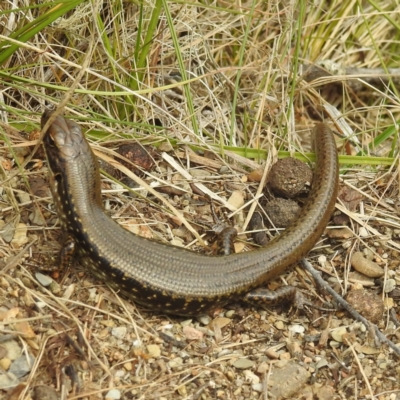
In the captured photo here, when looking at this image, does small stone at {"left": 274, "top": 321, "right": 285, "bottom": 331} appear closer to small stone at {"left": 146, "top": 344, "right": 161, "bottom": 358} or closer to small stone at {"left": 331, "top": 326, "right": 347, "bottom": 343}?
small stone at {"left": 331, "top": 326, "right": 347, "bottom": 343}

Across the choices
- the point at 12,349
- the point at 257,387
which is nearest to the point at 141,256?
the point at 12,349

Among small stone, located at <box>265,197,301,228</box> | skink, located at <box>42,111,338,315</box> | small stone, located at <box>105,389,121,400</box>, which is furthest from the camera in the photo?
small stone, located at <box>265,197,301,228</box>

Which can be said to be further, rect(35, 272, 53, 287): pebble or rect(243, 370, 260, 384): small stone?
rect(35, 272, 53, 287): pebble

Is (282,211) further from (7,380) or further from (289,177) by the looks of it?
(7,380)

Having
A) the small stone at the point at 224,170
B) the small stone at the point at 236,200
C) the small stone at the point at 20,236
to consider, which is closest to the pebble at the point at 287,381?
the small stone at the point at 236,200

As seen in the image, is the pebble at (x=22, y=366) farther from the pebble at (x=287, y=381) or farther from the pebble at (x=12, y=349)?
the pebble at (x=287, y=381)

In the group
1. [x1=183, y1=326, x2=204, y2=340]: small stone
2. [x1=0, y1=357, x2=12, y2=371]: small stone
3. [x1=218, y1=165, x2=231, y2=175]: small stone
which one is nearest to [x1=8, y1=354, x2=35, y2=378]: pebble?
[x1=0, y1=357, x2=12, y2=371]: small stone
